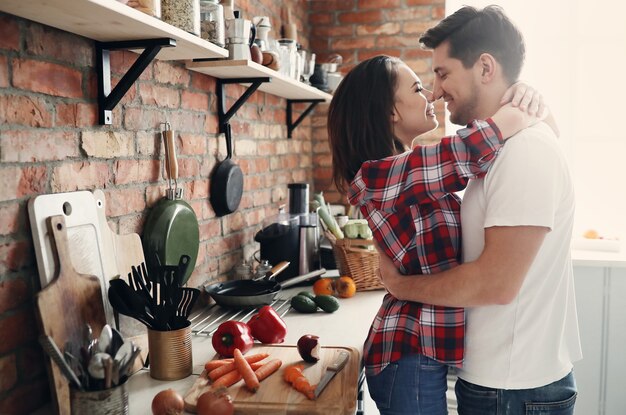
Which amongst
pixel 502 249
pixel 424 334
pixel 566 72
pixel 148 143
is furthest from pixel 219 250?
pixel 566 72

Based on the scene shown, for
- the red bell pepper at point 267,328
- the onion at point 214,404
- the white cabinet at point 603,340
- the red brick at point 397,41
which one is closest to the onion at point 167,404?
the onion at point 214,404

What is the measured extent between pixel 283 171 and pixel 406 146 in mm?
1399

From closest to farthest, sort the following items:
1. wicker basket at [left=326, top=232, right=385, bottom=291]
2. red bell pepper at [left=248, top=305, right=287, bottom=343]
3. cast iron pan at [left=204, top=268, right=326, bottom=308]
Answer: red bell pepper at [left=248, top=305, right=287, bottom=343] < cast iron pan at [left=204, top=268, right=326, bottom=308] < wicker basket at [left=326, top=232, right=385, bottom=291]

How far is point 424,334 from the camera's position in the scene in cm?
130

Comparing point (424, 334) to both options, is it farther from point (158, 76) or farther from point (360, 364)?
point (158, 76)

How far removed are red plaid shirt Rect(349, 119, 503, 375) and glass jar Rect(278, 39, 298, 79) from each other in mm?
1109

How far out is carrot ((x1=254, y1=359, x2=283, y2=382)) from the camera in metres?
1.37

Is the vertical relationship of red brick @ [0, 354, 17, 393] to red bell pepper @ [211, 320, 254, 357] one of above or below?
above

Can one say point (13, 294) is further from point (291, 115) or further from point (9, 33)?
point (291, 115)

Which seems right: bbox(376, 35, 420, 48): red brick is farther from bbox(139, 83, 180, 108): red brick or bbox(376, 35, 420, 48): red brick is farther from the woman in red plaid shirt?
the woman in red plaid shirt

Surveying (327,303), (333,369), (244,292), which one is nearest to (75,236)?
(333,369)

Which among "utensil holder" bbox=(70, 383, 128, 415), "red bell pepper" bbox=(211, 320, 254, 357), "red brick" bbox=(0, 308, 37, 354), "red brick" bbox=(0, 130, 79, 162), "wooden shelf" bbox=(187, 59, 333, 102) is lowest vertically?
"red bell pepper" bbox=(211, 320, 254, 357)

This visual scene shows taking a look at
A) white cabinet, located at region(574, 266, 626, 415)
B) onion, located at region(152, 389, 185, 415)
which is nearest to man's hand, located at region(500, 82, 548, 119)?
onion, located at region(152, 389, 185, 415)

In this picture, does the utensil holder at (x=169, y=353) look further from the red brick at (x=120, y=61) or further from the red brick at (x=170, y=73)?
the red brick at (x=170, y=73)
